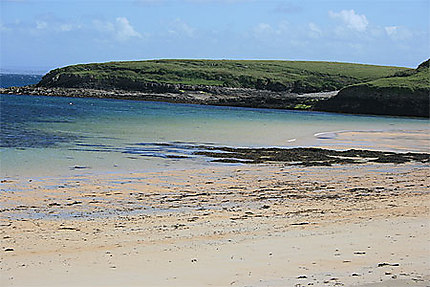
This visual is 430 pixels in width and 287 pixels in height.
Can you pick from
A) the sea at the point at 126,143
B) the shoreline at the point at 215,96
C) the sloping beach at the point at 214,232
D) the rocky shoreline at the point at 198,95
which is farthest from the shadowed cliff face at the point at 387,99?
the sloping beach at the point at 214,232

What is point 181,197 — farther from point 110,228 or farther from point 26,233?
point 26,233

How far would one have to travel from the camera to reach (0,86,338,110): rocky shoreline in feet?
240

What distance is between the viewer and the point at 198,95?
81188 mm

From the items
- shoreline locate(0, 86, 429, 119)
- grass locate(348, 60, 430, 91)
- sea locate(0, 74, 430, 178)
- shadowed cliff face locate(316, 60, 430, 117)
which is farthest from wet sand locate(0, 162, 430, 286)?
shoreline locate(0, 86, 429, 119)

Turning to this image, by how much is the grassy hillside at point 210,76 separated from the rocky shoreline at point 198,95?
10.3ft

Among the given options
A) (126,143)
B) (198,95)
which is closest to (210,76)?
(198,95)

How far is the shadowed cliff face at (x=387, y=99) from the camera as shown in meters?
57.0

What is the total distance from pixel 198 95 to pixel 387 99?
97.9 ft

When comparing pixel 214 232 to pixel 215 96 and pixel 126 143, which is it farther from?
pixel 215 96

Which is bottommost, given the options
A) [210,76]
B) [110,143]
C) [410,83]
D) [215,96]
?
[110,143]

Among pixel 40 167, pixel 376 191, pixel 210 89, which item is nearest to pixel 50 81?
pixel 210 89

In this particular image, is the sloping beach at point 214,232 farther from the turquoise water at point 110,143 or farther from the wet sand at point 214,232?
the turquoise water at point 110,143

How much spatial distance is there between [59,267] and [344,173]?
35.3 ft

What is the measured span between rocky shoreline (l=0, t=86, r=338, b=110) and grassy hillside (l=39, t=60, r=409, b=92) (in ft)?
10.3
